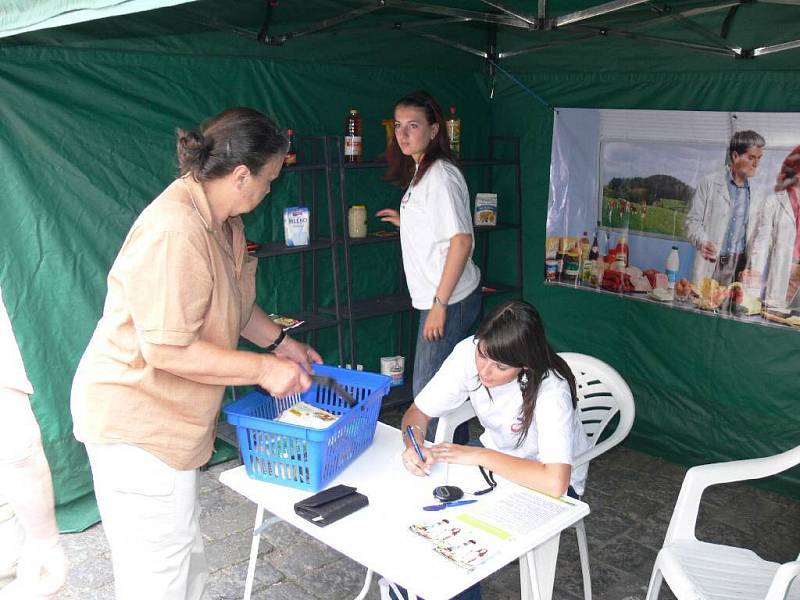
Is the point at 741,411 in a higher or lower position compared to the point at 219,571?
higher

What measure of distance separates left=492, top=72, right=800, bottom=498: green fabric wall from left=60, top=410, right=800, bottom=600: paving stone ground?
0.85ft

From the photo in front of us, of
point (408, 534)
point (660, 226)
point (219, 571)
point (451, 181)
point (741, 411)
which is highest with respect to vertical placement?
point (451, 181)

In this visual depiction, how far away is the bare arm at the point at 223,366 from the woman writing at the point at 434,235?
1432mm

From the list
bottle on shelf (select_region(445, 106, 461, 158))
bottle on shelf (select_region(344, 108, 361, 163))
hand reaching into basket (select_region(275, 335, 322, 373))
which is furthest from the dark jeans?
bottle on shelf (select_region(445, 106, 461, 158))

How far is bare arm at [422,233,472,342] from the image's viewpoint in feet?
10.9

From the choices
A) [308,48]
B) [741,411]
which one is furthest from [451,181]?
[741,411]

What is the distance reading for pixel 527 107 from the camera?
4.84m

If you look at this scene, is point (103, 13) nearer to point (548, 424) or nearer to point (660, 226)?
point (548, 424)

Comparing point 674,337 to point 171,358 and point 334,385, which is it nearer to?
point 334,385

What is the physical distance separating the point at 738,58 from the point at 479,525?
278 cm

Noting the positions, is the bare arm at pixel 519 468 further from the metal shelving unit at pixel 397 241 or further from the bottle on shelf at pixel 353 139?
the bottle on shelf at pixel 353 139

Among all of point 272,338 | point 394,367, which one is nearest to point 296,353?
point 272,338

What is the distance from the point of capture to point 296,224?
4.02 metres

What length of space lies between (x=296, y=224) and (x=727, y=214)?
2.12 metres
